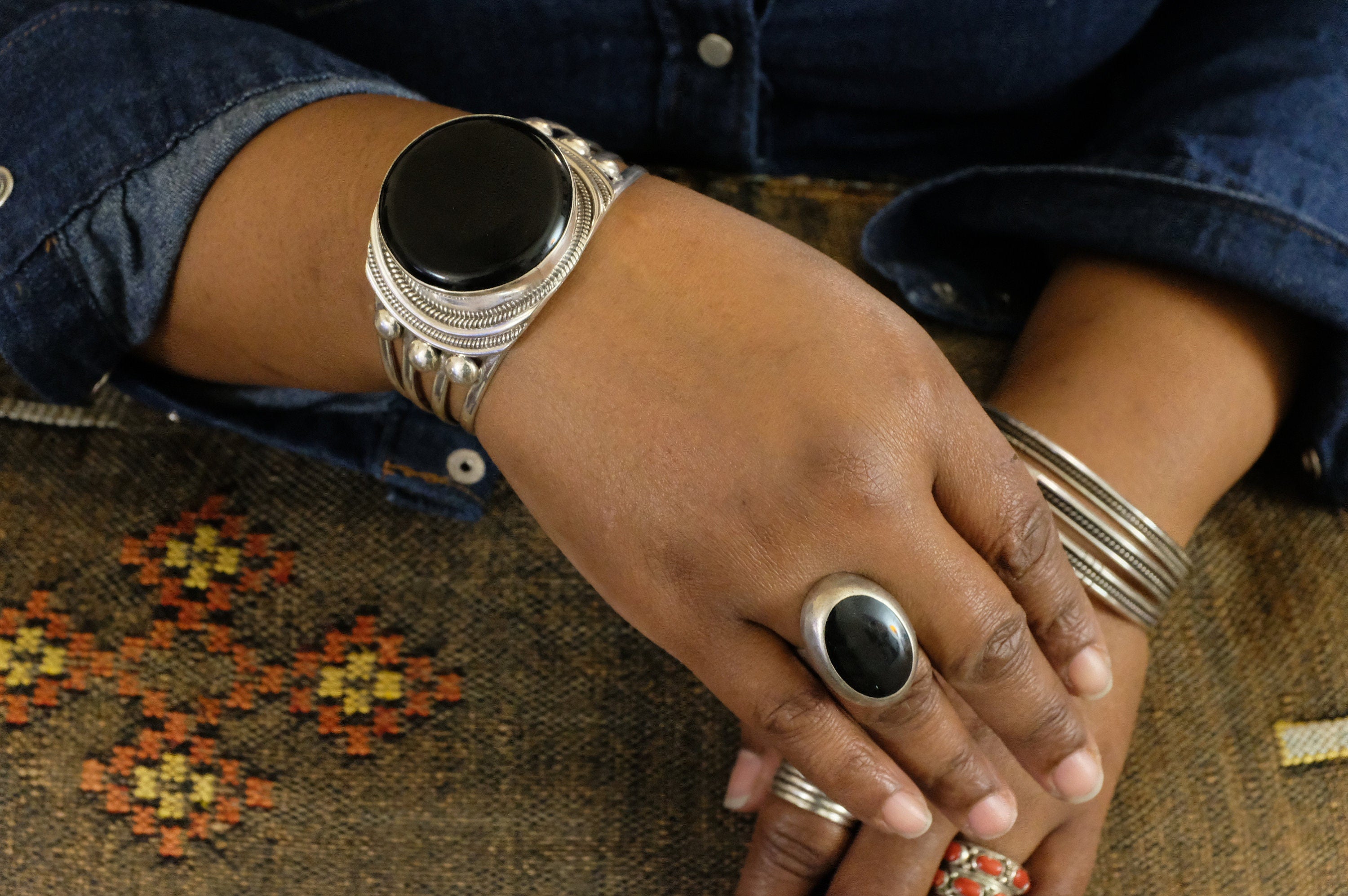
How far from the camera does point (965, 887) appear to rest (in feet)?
2.19

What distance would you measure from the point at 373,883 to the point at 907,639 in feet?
1.50

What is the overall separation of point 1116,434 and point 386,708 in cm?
61

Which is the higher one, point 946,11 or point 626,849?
point 946,11

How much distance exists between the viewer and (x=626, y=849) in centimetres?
69

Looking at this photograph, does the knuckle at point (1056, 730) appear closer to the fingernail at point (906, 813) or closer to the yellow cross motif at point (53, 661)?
the fingernail at point (906, 813)

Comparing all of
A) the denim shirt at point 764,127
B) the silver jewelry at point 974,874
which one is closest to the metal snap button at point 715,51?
the denim shirt at point 764,127

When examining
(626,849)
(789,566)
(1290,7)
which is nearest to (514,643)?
(626,849)

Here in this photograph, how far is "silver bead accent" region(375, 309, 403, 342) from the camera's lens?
0.51m

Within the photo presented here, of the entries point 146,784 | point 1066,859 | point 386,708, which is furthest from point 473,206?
point 1066,859

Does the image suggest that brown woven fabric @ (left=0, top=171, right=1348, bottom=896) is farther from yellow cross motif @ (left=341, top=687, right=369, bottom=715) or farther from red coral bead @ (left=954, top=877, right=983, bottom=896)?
red coral bead @ (left=954, top=877, right=983, bottom=896)

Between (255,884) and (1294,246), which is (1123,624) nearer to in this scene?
(1294,246)

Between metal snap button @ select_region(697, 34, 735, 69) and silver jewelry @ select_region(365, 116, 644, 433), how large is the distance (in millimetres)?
300

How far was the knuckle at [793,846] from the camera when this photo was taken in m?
0.66

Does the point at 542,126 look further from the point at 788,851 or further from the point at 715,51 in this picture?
the point at 788,851
